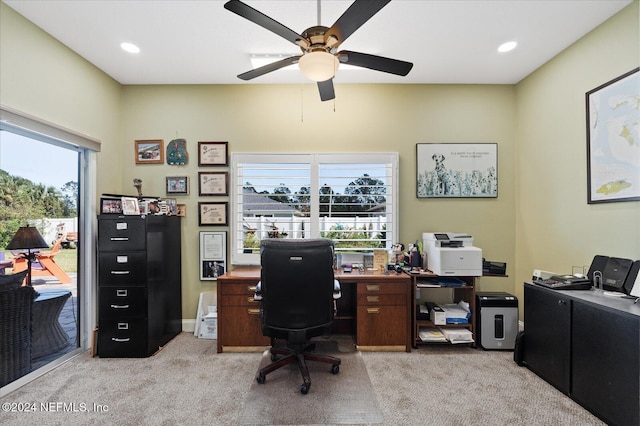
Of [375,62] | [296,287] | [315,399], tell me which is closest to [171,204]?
[296,287]

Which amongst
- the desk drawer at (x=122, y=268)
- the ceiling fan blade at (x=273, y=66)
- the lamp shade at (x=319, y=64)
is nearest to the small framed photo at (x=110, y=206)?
the desk drawer at (x=122, y=268)

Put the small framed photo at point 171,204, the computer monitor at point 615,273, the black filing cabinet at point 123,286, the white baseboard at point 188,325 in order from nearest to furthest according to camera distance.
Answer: the computer monitor at point 615,273
the black filing cabinet at point 123,286
the small framed photo at point 171,204
the white baseboard at point 188,325

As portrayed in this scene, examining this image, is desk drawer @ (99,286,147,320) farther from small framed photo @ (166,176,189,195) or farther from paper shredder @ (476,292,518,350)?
paper shredder @ (476,292,518,350)

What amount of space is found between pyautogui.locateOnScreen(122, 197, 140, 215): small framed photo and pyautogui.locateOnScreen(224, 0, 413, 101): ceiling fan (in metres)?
2.10

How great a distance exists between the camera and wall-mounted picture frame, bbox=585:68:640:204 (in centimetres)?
216

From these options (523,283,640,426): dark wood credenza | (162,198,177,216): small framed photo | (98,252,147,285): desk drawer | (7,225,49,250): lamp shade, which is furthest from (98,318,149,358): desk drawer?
(523,283,640,426): dark wood credenza

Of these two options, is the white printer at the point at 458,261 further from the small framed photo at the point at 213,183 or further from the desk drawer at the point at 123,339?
the desk drawer at the point at 123,339

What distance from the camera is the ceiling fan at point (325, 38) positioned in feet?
4.85

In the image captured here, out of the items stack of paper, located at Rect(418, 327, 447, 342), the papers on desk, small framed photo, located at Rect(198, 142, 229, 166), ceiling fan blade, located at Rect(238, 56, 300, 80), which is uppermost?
ceiling fan blade, located at Rect(238, 56, 300, 80)

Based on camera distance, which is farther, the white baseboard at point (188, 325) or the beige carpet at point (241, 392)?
the white baseboard at point (188, 325)

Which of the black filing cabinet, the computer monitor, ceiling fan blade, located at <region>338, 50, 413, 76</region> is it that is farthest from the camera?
the black filing cabinet

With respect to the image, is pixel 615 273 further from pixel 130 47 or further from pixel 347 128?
pixel 130 47

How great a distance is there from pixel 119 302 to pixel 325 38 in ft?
9.75

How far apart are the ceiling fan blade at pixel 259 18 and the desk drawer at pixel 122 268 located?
2327 mm
